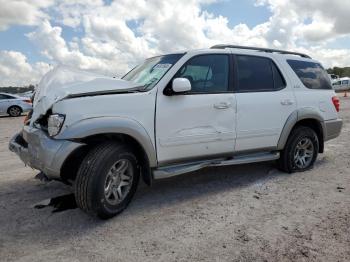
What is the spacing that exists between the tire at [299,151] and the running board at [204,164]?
21 centimetres

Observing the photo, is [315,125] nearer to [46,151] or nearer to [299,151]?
[299,151]

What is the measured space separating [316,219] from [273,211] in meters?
0.47

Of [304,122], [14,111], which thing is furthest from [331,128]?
[14,111]

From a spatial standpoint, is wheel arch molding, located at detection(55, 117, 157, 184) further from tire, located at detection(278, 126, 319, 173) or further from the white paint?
tire, located at detection(278, 126, 319, 173)

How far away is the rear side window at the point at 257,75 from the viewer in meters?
5.27

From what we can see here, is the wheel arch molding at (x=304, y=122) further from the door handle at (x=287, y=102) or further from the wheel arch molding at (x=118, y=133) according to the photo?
the wheel arch molding at (x=118, y=133)

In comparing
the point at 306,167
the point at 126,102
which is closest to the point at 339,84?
the point at 306,167

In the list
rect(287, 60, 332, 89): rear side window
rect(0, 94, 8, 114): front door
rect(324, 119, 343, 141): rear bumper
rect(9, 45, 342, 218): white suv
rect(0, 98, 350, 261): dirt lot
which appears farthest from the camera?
rect(0, 94, 8, 114): front door

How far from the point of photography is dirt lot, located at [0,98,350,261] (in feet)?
11.1

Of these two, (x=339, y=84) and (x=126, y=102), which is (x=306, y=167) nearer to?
(x=126, y=102)

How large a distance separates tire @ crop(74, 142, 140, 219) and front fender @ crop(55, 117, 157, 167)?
173 millimetres

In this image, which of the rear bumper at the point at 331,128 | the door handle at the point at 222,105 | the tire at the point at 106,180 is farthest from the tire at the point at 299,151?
the tire at the point at 106,180

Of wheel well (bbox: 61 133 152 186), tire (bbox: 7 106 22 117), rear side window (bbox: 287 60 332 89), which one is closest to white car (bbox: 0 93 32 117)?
tire (bbox: 7 106 22 117)

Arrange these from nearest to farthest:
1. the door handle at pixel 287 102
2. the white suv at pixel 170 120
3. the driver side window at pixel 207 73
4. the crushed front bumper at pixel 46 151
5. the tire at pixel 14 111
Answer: the crushed front bumper at pixel 46 151 → the white suv at pixel 170 120 → the driver side window at pixel 207 73 → the door handle at pixel 287 102 → the tire at pixel 14 111
